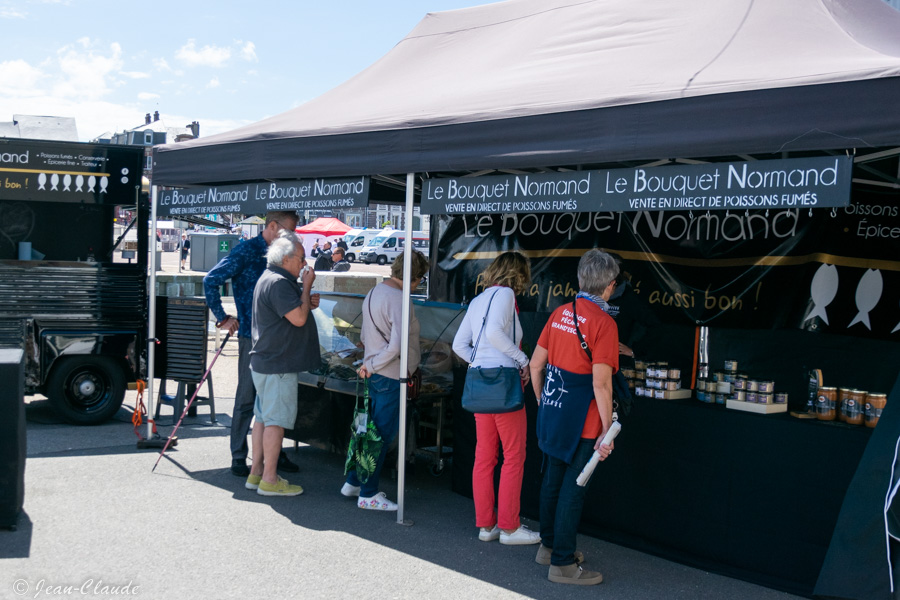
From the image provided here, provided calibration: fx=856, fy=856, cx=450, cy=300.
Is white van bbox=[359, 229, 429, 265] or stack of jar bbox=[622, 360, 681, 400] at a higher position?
white van bbox=[359, 229, 429, 265]

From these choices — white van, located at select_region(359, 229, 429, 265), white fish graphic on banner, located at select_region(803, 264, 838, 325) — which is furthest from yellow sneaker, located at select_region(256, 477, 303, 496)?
white van, located at select_region(359, 229, 429, 265)

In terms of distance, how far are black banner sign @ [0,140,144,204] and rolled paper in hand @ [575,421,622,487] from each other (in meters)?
5.81

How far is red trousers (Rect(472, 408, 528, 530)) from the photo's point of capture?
4785 millimetres

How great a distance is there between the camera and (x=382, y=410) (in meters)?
5.52

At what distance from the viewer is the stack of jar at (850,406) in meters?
4.11

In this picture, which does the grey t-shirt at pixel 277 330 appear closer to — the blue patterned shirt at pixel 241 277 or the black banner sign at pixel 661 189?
the blue patterned shirt at pixel 241 277

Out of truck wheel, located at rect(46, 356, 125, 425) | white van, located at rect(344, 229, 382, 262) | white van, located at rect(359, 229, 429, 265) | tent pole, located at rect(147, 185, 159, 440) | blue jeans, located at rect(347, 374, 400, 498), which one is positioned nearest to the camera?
blue jeans, located at rect(347, 374, 400, 498)

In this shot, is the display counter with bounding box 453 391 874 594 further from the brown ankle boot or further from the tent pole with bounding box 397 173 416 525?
the tent pole with bounding box 397 173 416 525

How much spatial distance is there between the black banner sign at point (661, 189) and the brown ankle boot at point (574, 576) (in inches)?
72.2

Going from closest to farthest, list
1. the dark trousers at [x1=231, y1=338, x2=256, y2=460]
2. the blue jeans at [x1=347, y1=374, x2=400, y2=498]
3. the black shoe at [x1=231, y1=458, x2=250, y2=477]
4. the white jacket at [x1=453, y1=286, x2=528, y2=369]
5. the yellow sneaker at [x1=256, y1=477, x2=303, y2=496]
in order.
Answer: the white jacket at [x1=453, y1=286, x2=528, y2=369], the blue jeans at [x1=347, y1=374, x2=400, y2=498], the yellow sneaker at [x1=256, y1=477, x2=303, y2=496], the dark trousers at [x1=231, y1=338, x2=256, y2=460], the black shoe at [x1=231, y1=458, x2=250, y2=477]

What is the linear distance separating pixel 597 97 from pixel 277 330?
8.35 feet

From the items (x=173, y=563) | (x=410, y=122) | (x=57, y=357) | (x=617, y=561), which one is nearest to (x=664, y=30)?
(x=410, y=122)

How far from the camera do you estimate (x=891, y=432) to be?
11.6 ft

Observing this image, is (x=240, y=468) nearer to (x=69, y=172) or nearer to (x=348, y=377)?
(x=348, y=377)
